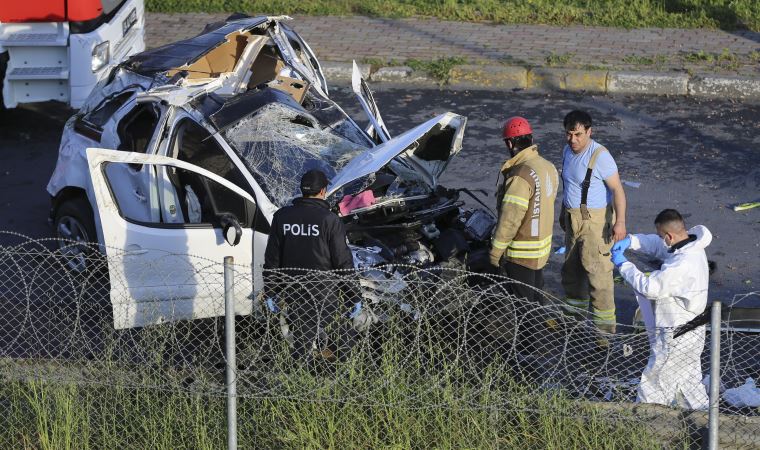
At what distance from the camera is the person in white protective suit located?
616cm

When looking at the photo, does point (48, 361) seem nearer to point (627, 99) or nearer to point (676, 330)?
point (676, 330)

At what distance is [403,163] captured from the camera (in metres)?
8.20

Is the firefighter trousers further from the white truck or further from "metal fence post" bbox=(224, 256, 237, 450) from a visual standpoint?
the white truck

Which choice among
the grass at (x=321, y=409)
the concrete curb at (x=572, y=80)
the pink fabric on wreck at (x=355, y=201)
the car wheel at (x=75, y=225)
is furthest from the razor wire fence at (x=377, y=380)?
the concrete curb at (x=572, y=80)

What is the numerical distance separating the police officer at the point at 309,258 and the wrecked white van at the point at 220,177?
492 mm

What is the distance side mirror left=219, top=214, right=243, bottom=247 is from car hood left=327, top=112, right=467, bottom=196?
70 centimetres

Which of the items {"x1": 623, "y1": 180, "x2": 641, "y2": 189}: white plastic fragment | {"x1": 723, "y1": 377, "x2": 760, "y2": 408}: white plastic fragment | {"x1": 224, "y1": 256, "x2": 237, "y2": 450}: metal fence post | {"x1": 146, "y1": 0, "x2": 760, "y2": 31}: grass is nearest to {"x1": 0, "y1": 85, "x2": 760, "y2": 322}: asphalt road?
{"x1": 623, "y1": 180, "x2": 641, "y2": 189}: white plastic fragment

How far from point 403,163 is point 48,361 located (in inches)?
115

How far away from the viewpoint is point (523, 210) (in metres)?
7.11

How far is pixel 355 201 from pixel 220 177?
3.06ft

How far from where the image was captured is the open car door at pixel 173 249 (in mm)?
7352

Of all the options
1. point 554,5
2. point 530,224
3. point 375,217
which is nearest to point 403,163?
point 375,217

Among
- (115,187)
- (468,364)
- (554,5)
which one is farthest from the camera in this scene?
(554,5)

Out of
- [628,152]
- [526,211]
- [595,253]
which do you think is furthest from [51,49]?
[595,253]
